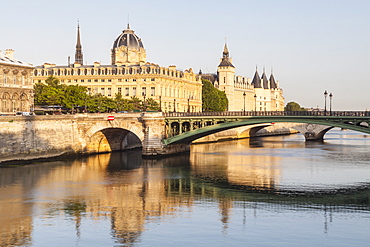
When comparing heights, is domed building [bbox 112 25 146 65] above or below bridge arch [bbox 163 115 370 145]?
above

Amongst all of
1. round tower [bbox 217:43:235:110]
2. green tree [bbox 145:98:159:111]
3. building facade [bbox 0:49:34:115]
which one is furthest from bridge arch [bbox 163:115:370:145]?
round tower [bbox 217:43:235:110]

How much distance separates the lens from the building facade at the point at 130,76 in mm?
121062

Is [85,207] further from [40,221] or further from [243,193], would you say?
[243,193]

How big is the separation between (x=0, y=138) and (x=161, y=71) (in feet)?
194

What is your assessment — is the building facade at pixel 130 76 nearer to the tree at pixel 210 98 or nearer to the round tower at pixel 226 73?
the tree at pixel 210 98

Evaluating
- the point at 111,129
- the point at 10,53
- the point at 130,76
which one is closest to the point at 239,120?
the point at 111,129

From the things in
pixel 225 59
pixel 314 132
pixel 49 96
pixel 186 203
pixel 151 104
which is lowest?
pixel 186 203

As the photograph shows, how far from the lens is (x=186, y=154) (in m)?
81.4

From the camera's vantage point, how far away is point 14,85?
3179 inches

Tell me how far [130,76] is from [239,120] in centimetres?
5193

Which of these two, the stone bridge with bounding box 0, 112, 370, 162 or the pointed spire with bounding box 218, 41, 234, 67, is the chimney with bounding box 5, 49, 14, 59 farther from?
the pointed spire with bounding box 218, 41, 234, 67

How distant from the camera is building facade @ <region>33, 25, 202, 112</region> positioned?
121062mm

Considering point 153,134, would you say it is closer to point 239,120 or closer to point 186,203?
point 239,120

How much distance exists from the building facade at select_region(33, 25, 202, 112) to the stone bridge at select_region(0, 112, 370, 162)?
113ft
